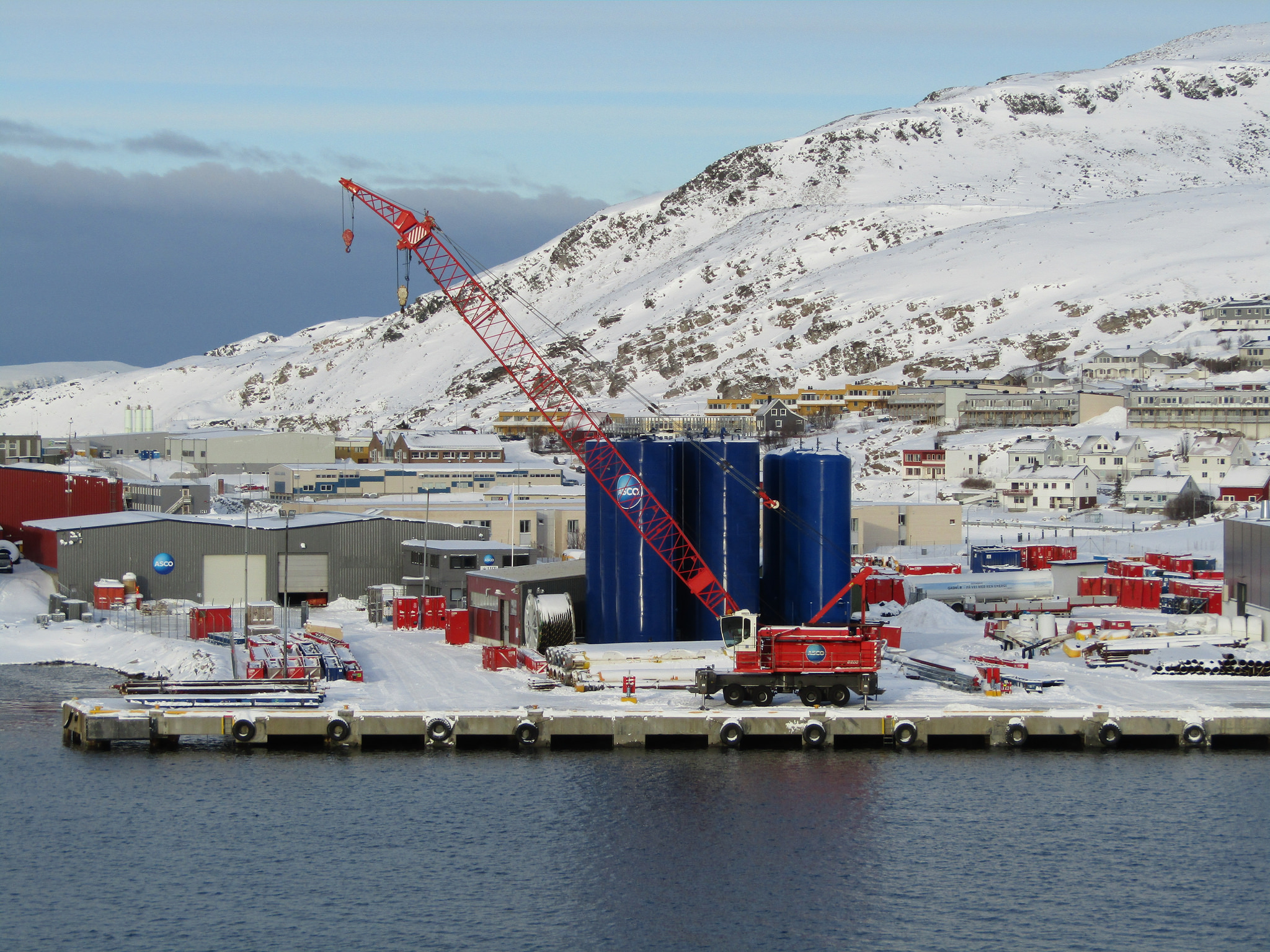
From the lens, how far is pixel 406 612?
5472cm

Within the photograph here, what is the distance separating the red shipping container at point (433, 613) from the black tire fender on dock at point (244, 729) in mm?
16042

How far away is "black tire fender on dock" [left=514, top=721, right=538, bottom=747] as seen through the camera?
3894cm

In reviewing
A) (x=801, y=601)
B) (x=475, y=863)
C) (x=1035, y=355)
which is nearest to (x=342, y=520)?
(x=801, y=601)

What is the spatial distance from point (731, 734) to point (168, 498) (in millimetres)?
50679

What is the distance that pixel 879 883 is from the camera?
29.9 metres

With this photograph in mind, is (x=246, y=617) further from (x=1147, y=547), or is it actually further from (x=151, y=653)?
(x=1147, y=547)

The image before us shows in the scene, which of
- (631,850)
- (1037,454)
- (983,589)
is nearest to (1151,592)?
(983,589)

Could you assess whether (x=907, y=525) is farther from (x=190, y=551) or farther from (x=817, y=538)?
(x=190, y=551)

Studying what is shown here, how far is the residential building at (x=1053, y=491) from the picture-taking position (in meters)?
106

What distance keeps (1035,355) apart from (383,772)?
464ft

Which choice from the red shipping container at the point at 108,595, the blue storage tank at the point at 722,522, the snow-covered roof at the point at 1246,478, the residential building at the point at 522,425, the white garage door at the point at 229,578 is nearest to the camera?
the blue storage tank at the point at 722,522

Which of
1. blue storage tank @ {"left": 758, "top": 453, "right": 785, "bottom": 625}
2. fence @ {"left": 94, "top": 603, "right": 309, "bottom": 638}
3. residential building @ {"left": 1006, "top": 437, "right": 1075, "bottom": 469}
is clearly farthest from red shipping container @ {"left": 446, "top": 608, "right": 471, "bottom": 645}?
residential building @ {"left": 1006, "top": 437, "right": 1075, "bottom": 469}

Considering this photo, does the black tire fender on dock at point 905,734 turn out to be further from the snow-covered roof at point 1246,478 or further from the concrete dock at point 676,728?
the snow-covered roof at point 1246,478

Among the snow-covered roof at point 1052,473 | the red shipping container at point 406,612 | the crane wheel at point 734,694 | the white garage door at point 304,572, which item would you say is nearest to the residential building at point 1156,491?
the snow-covered roof at point 1052,473
